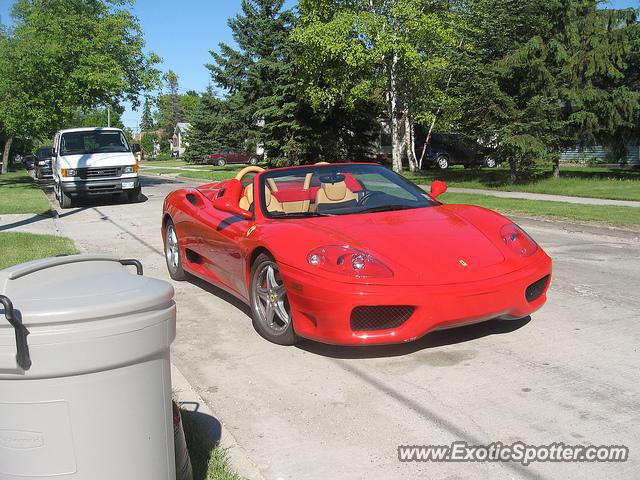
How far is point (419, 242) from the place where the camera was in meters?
4.45

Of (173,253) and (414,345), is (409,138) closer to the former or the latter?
(173,253)

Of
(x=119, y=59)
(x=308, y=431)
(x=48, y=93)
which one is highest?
(x=119, y=59)

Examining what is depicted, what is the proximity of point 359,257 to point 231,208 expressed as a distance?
152 cm

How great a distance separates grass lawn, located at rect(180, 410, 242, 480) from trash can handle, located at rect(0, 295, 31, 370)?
1.19 m

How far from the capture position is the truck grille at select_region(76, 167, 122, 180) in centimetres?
1681

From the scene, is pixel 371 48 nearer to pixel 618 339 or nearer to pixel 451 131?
pixel 451 131

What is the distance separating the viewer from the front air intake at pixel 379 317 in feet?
13.1

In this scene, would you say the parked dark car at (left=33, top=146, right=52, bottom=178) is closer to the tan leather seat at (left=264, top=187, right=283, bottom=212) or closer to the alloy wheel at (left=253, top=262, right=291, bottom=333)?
the tan leather seat at (left=264, top=187, right=283, bottom=212)

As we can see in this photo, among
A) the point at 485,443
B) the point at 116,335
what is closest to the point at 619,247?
the point at 485,443

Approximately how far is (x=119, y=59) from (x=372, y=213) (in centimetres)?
2255

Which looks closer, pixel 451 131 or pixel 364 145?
pixel 451 131

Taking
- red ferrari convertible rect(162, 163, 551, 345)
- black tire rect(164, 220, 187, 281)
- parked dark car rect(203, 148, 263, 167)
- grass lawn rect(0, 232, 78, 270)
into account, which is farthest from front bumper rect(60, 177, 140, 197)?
parked dark car rect(203, 148, 263, 167)

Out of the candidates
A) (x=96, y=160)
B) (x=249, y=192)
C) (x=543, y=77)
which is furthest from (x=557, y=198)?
(x=96, y=160)

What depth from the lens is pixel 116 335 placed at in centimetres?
197
